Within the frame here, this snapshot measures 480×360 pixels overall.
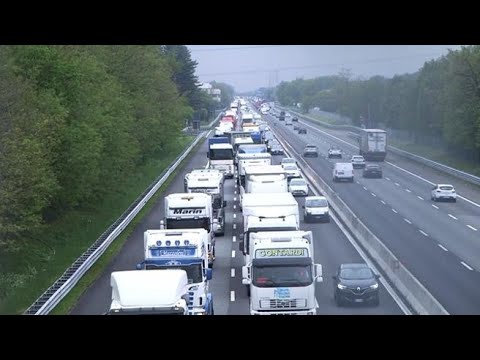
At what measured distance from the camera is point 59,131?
2261cm

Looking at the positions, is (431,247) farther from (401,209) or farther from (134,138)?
(134,138)

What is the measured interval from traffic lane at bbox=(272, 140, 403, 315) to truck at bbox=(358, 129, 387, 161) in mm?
16056

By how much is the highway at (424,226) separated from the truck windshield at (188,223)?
4.53m

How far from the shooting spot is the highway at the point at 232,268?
48.8 feet

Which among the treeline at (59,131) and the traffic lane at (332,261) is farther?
the treeline at (59,131)

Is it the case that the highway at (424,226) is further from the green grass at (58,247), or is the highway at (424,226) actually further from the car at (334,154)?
the green grass at (58,247)

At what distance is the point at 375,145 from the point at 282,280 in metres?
30.6

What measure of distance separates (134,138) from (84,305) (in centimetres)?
2021

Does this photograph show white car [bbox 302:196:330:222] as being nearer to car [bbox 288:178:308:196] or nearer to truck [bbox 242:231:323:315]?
car [bbox 288:178:308:196]

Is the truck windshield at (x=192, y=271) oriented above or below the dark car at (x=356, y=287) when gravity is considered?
above

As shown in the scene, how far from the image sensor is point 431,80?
50375mm

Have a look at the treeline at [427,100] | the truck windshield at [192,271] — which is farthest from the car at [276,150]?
the truck windshield at [192,271]
